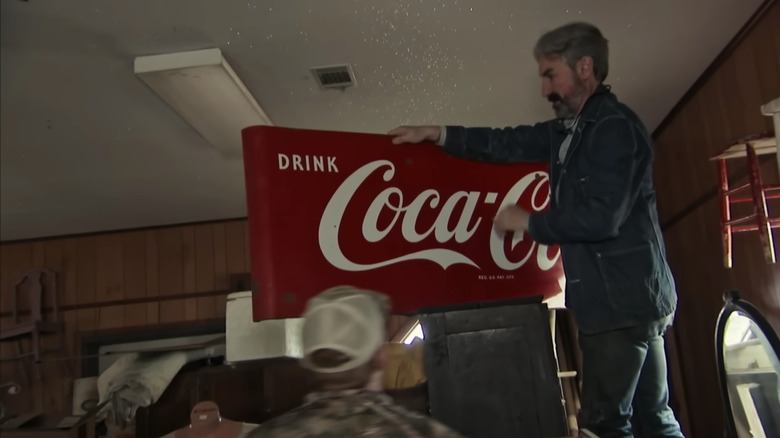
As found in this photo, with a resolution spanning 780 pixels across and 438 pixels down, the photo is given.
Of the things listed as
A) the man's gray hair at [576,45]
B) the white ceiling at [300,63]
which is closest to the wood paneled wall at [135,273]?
the white ceiling at [300,63]

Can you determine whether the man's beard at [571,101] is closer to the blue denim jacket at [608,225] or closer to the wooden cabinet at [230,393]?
the blue denim jacket at [608,225]

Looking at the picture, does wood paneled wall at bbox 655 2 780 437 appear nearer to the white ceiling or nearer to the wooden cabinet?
the white ceiling

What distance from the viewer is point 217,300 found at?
4453 millimetres

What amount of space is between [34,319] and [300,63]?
312cm

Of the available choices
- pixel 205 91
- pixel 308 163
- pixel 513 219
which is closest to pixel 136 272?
pixel 205 91

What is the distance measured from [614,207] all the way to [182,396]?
3068mm

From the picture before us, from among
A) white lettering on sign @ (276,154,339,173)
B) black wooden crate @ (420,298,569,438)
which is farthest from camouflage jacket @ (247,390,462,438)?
white lettering on sign @ (276,154,339,173)

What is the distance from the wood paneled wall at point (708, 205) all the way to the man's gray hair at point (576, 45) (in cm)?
77

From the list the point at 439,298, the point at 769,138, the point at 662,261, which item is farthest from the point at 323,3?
the point at 769,138

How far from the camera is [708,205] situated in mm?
2814

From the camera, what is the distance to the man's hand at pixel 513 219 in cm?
177

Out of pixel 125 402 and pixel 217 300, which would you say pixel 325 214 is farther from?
pixel 217 300

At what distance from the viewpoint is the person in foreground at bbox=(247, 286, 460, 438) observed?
3.70 ft

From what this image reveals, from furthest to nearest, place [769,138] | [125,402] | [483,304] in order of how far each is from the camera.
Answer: [125,402] → [769,138] → [483,304]
